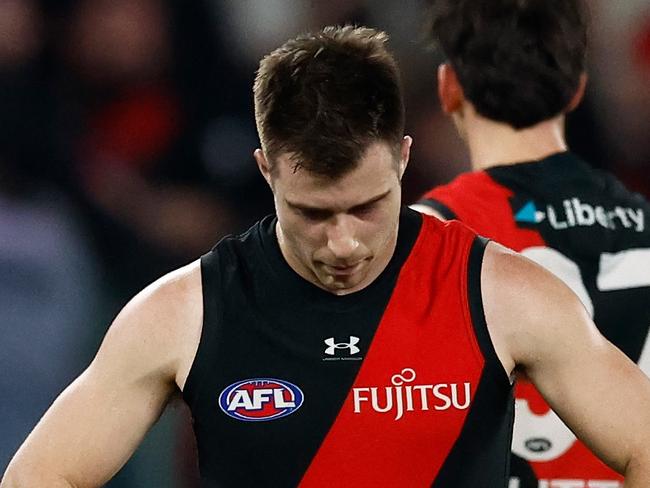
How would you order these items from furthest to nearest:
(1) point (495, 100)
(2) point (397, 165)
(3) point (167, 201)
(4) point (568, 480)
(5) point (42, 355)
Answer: (3) point (167, 201), (5) point (42, 355), (1) point (495, 100), (4) point (568, 480), (2) point (397, 165)

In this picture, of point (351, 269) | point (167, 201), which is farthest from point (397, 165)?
point (167, 201)

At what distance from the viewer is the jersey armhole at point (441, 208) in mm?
3455

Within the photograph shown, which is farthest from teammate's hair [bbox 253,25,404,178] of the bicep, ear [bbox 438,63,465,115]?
ear [bbox 438,63,465,115]

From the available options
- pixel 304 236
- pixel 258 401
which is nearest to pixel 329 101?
pixel 304 236

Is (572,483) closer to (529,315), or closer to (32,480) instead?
(529,315)

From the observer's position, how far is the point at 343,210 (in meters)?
2.64

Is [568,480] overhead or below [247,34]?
below

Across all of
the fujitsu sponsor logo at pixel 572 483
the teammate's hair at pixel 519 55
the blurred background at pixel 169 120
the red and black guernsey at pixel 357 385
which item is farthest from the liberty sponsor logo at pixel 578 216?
the blurred background at pixel 169 120

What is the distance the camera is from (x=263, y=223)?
2961 mm

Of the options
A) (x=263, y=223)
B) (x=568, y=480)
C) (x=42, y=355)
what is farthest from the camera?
(x=42, y=355)

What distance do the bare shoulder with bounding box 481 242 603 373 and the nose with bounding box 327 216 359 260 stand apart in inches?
11.7

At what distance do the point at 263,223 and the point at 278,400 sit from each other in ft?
1.29

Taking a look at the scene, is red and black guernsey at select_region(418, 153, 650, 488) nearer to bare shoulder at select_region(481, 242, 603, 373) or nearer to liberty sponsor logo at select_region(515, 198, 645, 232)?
liberty sponsor logo at select_region(515, 198, 645, 232)

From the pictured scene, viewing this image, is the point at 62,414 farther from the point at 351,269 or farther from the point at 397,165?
the point at 397,165
